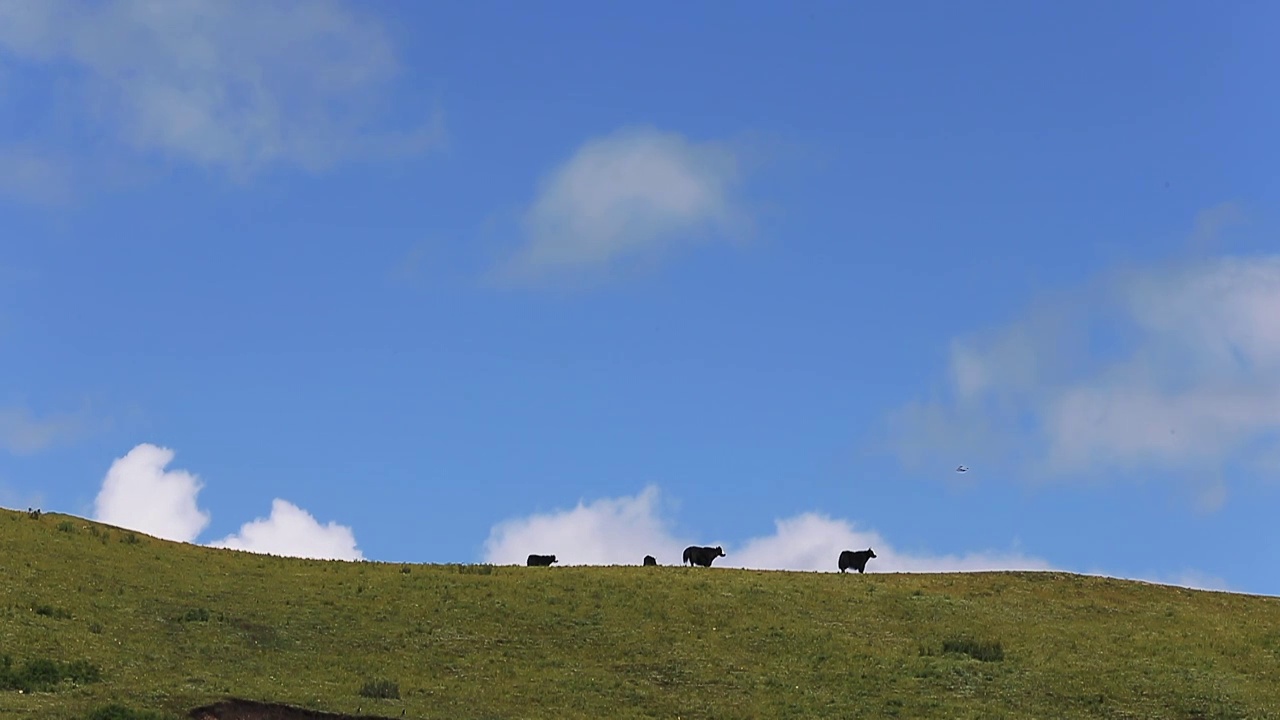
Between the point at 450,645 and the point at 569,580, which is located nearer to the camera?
the point at 450,645

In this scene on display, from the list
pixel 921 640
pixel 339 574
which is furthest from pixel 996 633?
pixel 339 574

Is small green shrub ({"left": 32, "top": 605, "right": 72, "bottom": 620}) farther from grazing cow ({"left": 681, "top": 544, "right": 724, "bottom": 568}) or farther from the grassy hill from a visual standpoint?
grazing cow ({"left": 681, "top": 544, "right": 724, "bottom": 568})

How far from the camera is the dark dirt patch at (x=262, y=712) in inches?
1315

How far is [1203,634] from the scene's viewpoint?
50094 millimetres

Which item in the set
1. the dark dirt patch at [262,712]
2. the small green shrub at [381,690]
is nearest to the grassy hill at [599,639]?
the small green shrub at [381,690]

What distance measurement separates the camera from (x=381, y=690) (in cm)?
3731

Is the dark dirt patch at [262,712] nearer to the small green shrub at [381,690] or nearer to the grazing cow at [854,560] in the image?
the small green shrub at [381,690]

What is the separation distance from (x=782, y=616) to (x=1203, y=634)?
48.0 ft

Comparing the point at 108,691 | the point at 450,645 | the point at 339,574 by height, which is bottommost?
the point at 108,691

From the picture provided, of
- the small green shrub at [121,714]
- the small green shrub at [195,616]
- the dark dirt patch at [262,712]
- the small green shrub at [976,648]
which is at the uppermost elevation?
the small green shrub at [976,648]

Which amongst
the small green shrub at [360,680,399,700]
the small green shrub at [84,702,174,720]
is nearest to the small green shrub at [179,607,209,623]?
the small green shrub at [360,680,399,700]

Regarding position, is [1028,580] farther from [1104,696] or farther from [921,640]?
[1104,696]

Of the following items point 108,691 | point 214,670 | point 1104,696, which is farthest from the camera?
point 1104,696

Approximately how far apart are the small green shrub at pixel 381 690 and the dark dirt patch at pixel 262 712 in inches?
123
